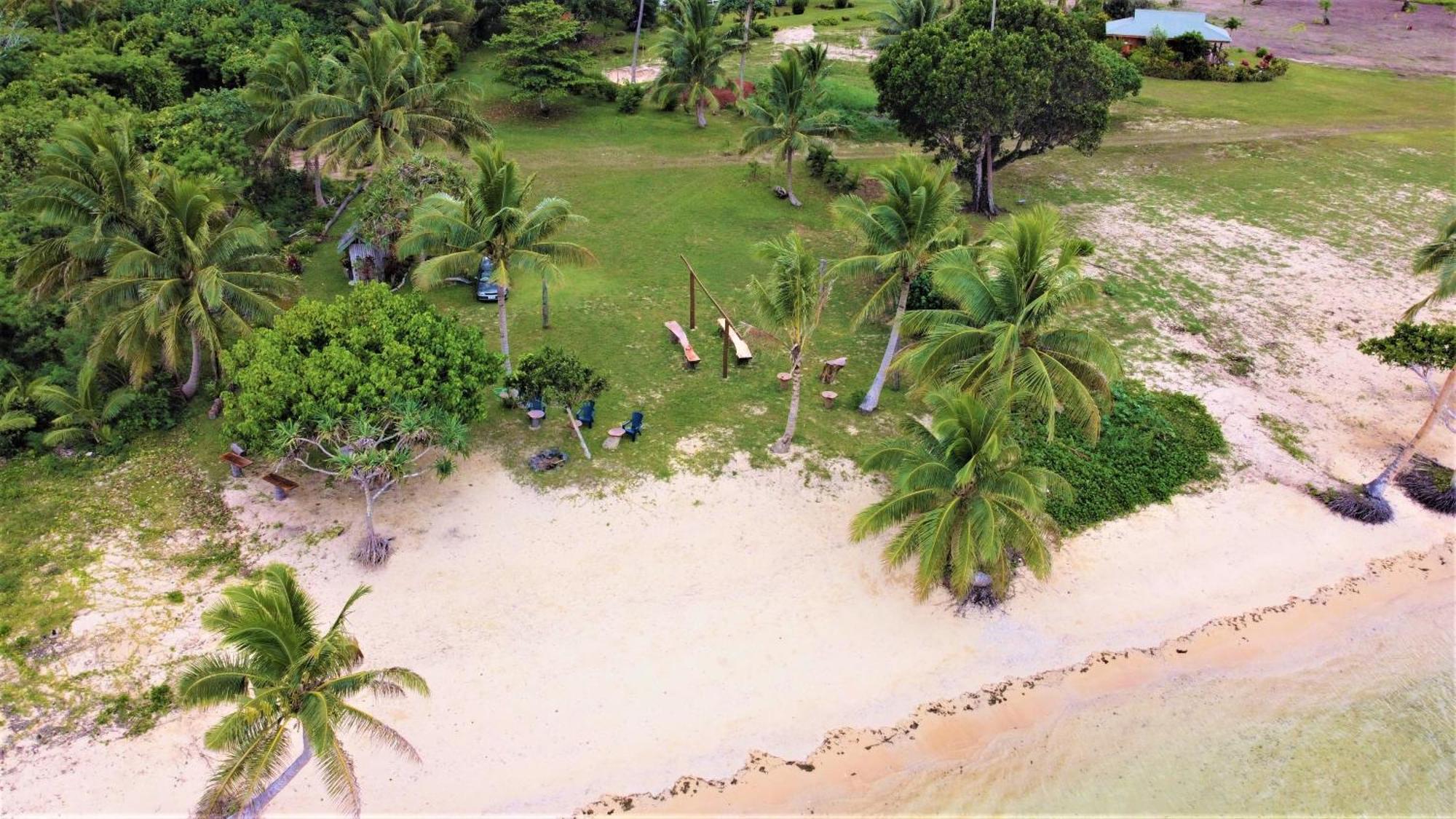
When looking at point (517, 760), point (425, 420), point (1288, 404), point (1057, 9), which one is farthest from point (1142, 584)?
point (1057, 9)

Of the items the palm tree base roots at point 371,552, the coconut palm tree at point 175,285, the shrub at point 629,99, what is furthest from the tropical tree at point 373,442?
the shrub at point 629,99

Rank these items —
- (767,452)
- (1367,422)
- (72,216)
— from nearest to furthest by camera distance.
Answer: (72,216) < (767,452) < (1367,422)

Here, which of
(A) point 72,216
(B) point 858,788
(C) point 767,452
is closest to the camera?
(B) point 858,788

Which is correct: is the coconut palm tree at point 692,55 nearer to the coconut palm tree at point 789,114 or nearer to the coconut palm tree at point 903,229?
the coconut palm tree at point 789,114

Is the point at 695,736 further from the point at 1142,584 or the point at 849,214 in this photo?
the point at 849,214

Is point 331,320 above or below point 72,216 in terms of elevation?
below

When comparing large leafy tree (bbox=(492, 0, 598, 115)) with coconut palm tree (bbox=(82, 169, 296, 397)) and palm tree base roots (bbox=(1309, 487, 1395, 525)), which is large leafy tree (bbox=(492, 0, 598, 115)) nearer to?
coconut palm tree (bbox=(82, 169, 296, 397))
